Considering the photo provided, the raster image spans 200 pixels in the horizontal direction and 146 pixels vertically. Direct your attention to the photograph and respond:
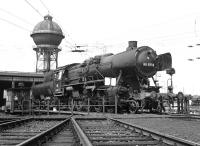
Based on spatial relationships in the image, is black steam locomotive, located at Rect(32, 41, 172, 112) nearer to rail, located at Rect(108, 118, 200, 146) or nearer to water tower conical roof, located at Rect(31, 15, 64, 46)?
rail, located at Rect(108, 118, 200, 146)

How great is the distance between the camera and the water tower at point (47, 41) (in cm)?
7225

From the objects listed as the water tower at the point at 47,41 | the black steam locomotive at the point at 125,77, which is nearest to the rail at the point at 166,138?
the black steam locomotive at the point at 125,77

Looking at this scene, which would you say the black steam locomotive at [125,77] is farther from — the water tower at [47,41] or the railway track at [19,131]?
the water tower at [47,41]

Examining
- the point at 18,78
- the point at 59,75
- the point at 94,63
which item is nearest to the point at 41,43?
the point at 18,78

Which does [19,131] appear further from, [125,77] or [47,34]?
[47,34]

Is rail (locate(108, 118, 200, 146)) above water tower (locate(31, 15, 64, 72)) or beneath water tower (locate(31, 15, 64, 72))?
beneath

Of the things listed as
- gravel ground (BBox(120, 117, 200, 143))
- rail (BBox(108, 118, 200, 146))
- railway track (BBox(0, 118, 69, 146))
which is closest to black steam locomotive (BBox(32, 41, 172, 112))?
gravel ground (BBox(120, 117, 200, 143))

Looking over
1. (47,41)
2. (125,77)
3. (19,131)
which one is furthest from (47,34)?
(19,131)

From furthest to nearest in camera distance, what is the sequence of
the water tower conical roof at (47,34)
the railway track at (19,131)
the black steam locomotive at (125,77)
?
the water tower conical roof at (47,34) < the black steam locomotive at (125,77) < the railway track at (19,131)

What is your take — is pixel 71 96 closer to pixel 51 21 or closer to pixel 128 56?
pixel 128 56

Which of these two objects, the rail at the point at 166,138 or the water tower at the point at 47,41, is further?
the water tower at the point at 47,41

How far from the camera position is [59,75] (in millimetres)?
24234

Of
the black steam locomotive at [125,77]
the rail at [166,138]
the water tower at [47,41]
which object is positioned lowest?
the rail at [166,138]

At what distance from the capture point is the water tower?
72250 mm
